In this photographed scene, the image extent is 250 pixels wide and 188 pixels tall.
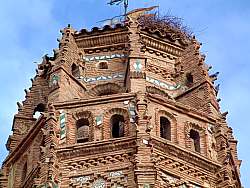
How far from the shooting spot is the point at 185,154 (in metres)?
27.3

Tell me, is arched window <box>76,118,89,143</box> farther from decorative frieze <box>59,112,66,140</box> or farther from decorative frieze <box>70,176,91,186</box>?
decorative frieze <box>70,176,91,186</box>

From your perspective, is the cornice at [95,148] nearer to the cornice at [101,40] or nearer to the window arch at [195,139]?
the window arch at [195,139]

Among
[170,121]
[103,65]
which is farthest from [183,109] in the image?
[103,65]

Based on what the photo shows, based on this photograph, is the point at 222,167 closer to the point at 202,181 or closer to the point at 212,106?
the point at 202,181

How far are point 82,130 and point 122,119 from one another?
142cm

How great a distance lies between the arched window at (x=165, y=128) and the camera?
92.4ft

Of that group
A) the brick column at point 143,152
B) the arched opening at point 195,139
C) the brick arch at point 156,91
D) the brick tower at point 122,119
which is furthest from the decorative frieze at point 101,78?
the arched opening at point 195,139

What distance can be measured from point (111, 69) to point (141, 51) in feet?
4.03

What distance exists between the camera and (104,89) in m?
31.3

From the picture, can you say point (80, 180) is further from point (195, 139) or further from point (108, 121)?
point (195, 139)

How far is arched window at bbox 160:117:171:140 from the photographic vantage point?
1109 inches

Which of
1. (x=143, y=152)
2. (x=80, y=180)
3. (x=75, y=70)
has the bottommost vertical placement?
(x=80, y=180)

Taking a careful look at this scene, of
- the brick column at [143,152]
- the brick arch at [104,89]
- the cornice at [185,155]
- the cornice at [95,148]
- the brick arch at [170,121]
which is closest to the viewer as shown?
the brick column at [143,152]

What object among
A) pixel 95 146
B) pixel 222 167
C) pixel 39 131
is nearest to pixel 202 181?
pixel 222 167
